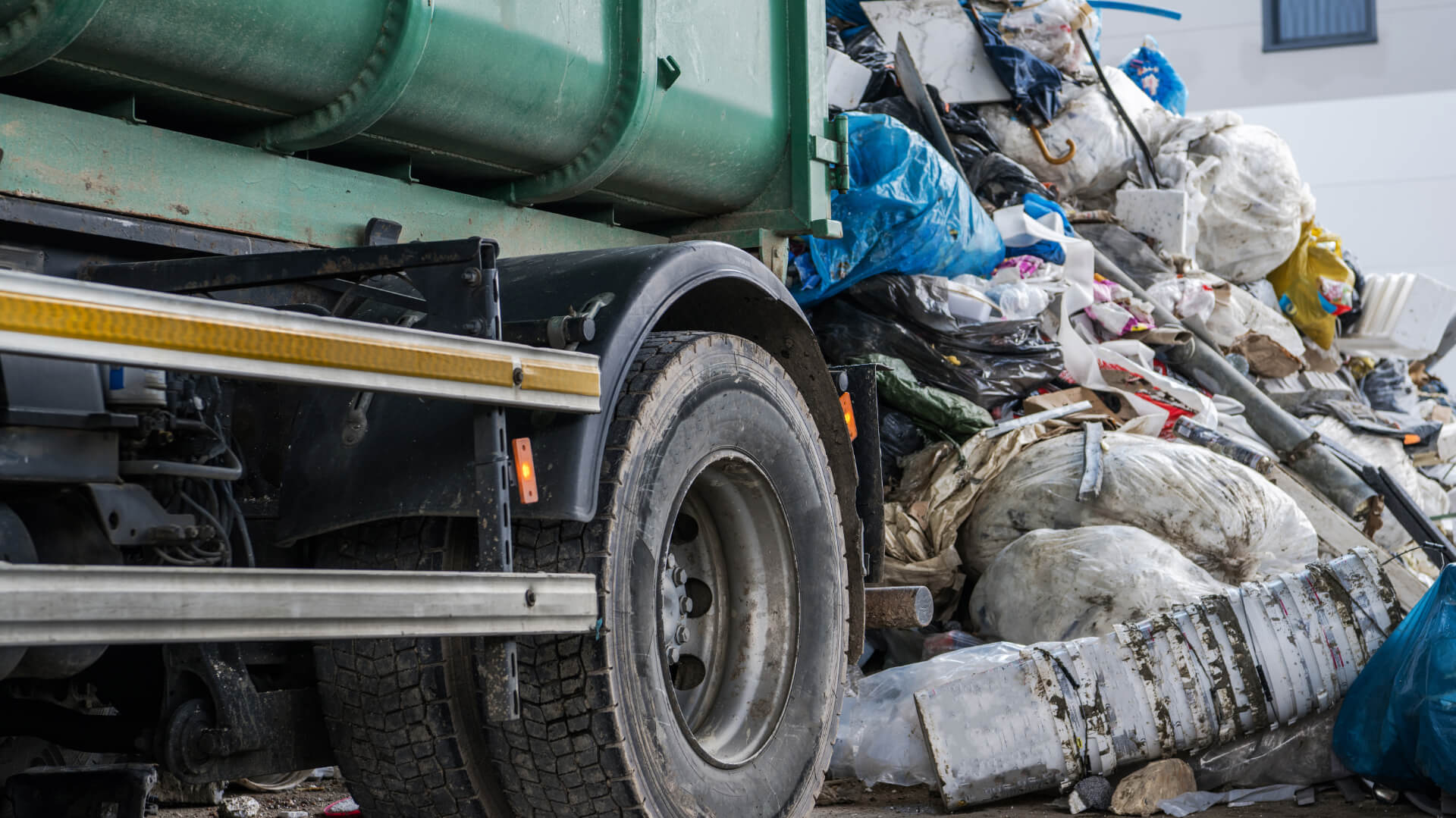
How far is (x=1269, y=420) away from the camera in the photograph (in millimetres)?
6324

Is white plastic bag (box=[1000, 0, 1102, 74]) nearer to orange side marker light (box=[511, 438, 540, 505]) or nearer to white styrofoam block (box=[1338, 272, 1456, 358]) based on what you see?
white styrofoam block (box=[1338, 272, 1456, 358])

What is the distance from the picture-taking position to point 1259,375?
7438 millimetres

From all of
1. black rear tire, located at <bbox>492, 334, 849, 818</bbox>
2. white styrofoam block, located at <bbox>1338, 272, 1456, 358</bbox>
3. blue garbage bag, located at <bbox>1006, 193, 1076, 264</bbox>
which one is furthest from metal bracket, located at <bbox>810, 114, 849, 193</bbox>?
white styrofoam block, located at <bbox>1338, 272, 1456, 358</bbox>

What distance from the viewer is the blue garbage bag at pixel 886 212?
17.3 feet

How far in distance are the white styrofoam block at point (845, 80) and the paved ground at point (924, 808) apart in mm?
4028

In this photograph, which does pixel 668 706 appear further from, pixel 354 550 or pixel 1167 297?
pixel 1167 297

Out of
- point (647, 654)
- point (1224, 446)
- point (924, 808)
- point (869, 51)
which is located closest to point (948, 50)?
point (869, 51)

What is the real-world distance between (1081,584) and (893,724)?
0.83 meters

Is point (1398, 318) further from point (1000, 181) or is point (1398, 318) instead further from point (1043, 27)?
point (1000, 181)

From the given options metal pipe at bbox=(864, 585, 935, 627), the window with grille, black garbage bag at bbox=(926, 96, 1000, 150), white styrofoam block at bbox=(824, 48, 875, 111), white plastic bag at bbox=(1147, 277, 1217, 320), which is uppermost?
the window with grille

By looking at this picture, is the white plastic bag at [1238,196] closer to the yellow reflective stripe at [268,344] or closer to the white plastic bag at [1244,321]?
the white plastic bag at [1244,321]

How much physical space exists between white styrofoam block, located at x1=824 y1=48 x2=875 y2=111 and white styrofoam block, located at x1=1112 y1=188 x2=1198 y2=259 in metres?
1.84

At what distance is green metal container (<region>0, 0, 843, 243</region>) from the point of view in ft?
5.56

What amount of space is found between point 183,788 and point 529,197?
199cm
